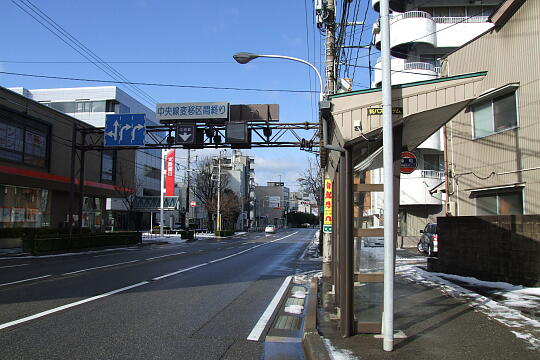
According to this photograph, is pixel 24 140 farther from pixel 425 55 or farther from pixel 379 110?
pixel 425 55

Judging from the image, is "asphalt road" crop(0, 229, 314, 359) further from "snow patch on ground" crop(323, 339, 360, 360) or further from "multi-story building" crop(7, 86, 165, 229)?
"multi-story building" crop(7, 86, 165, 229)

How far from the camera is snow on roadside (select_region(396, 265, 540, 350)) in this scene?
6490mm

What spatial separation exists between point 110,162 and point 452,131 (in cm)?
3239

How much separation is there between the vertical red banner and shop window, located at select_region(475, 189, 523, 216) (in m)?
40.4

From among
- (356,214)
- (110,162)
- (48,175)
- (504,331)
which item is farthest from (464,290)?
(110,162)

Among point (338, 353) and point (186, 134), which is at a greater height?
point (186, 134)

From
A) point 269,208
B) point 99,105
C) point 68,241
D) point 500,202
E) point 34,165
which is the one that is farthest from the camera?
point 269,208

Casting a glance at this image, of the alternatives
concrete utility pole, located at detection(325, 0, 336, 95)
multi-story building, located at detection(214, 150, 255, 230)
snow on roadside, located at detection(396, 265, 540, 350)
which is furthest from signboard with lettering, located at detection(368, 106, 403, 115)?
multi-story building, located at detection(214, 150, 255, 230)

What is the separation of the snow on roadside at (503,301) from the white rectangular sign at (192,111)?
1568cm

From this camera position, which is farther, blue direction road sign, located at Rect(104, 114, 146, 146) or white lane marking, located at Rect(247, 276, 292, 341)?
blue direction road sign, located at Rect(104, 114, 146, 146)

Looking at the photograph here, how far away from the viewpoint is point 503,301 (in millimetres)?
8789

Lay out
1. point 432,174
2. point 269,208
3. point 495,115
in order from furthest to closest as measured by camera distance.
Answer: point 269,208 < point 432,174 < point 495,115

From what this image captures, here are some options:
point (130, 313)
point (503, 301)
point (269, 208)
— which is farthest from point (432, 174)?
point (269, 208)

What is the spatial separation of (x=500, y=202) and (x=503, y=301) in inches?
225
